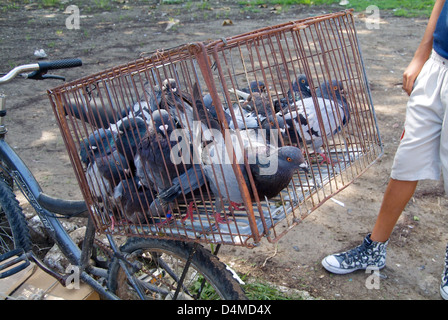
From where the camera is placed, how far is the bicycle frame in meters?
2.16

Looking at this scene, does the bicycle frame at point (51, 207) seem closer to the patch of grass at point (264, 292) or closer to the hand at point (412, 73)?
the patch of grass at point (264, 292)

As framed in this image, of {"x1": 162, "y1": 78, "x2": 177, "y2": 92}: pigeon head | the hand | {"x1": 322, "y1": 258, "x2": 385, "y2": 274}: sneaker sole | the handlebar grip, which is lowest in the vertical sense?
{"x1": 322, "y1": 258, "x2": 385, "y2": 274}: sneaker sole

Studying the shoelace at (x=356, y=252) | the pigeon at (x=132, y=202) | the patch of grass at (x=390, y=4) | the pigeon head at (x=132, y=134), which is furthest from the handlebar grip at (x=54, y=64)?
the patch of grass at (x=390, y=4)

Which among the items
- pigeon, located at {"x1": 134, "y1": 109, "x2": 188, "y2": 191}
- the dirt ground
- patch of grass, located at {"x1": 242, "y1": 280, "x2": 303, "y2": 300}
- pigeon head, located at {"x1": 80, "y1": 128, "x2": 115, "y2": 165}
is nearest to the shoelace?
the dirt ground

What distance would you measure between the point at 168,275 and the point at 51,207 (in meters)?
0.83

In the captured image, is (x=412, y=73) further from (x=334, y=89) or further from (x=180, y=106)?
(x=180, y=106)

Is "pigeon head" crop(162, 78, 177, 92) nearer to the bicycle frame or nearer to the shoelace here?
the bicycle frame

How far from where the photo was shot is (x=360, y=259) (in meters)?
2.63

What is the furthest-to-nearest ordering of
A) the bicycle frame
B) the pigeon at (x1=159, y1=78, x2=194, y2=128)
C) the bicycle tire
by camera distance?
1. the bicycle tire
2. the bicycle frame
3. the pigeon at (x1=159, y1=78, x2=194, y2=128)

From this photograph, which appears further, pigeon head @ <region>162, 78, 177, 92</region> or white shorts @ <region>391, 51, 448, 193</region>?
white shorts @ <region>391, 51, 448, 193</region>

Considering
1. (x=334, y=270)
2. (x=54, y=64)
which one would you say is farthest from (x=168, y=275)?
(x=54, y=64)

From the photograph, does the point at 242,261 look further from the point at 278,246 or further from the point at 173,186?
the point at 173,186

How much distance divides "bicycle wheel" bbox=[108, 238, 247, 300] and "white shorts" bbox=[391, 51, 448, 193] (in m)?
1.29
